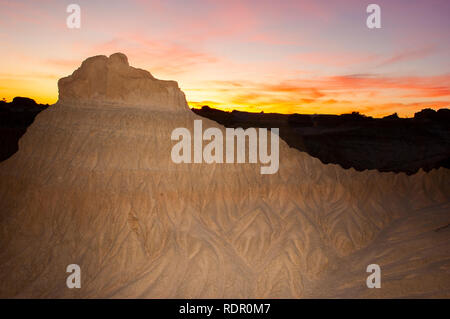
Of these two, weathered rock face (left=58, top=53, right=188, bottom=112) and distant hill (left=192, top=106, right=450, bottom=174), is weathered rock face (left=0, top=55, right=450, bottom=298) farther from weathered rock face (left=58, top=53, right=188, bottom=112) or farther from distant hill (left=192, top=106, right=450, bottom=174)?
distant hill (left=192, top=106, right=450, bottom=174)

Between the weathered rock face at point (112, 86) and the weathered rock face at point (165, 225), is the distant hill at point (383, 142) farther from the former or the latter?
the weathered rock face at point (112, 86)

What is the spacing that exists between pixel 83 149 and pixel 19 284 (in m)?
9.33

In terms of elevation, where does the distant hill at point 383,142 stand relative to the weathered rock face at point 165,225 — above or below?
above

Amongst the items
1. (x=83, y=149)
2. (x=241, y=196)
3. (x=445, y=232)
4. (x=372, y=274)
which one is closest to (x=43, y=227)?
(x=83, y=149)

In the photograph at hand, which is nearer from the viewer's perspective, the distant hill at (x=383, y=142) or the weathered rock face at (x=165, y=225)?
the weathered rock face at (x=165, y=225)

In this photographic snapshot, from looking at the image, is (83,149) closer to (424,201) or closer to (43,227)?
(43,227)

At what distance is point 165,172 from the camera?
1005 inches

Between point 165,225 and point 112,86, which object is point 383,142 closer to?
point 165,225

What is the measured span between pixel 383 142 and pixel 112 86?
54.9 meters

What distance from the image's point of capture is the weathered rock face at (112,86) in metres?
26.4

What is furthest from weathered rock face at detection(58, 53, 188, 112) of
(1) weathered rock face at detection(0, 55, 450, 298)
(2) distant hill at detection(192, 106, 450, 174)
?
(2) distant hill at detection(192, 106, 450, 174)

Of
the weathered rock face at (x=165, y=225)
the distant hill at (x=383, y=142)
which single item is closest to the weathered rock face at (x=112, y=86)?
the weathered rock face at (x=165, y=225)

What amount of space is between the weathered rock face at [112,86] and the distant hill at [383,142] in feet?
136
